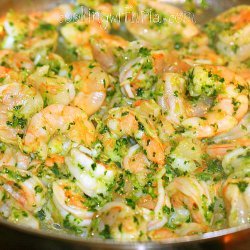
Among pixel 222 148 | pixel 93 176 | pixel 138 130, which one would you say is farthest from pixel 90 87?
pixel 222 148

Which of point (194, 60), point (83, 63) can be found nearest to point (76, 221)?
point (83, 63)

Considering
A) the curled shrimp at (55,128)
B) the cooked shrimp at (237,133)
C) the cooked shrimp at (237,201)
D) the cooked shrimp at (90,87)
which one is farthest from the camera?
the cooked shrimp at (90,87)

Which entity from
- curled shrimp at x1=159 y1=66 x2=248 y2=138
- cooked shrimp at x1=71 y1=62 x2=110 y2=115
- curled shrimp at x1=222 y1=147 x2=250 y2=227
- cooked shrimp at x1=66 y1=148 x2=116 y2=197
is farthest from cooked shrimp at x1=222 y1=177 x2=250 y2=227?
cooked shrimp at x1=71 y1=62 x2=110 y2=115

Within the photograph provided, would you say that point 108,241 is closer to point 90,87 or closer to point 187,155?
point 187,155

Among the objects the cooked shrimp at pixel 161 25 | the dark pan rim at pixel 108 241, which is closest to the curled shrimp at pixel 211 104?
the cooked shrimp at pixel 161 25

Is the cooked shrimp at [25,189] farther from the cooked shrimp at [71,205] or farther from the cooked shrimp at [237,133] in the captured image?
the cooked shrimp at [237,133]

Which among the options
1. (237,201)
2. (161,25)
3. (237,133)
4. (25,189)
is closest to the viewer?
(237,201)

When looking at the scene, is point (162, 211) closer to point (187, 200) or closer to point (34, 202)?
point (187, 200)
